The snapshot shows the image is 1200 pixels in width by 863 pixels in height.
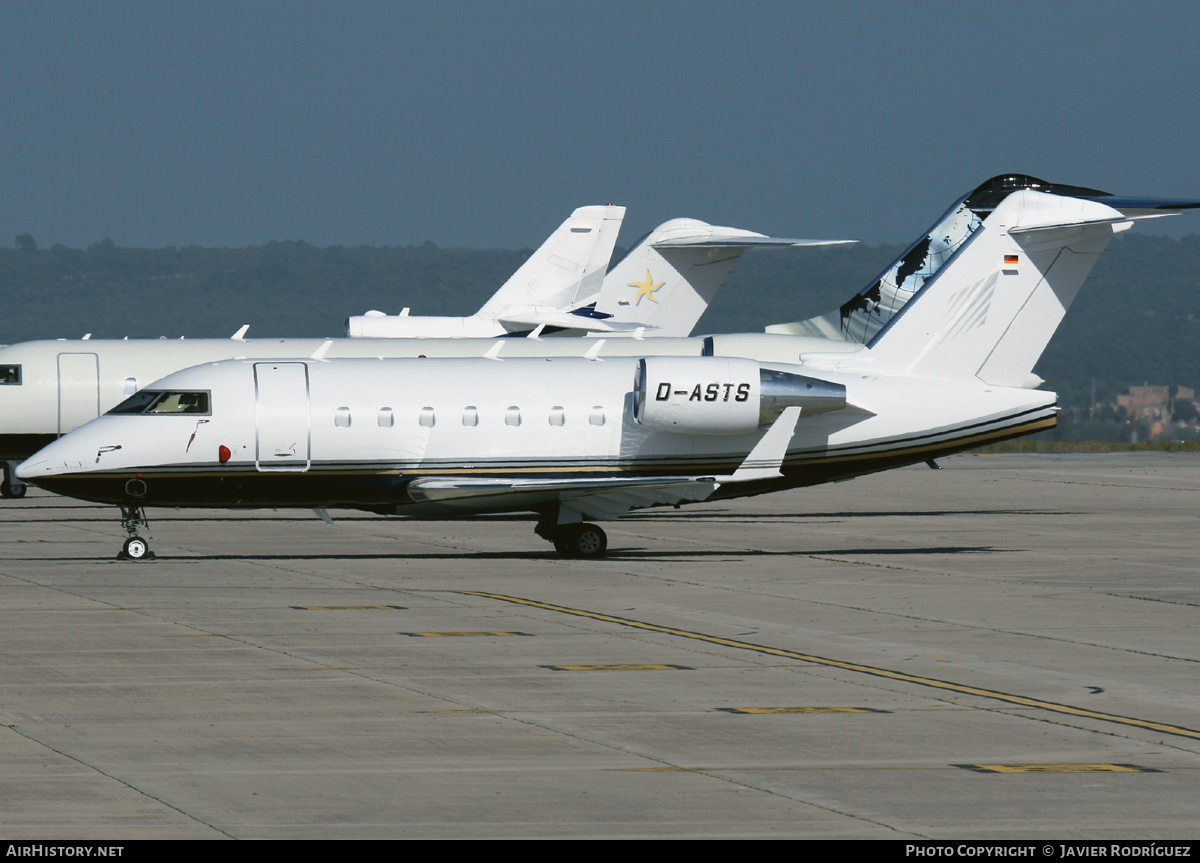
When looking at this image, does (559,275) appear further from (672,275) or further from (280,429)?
(280,429)

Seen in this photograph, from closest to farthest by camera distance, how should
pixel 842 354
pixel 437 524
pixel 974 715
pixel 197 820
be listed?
pixel 197 820 → pixel 974 715 → pixel 842 354 → pixel 437 524

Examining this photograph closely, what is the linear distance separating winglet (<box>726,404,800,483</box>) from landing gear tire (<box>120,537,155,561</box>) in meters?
9.15

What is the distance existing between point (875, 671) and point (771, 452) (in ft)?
33.8

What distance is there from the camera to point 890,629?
20.0 m

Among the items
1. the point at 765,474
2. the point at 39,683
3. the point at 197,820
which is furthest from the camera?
the point at 765,474

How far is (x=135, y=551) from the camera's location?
2759 cm

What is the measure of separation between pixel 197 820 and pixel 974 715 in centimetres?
667

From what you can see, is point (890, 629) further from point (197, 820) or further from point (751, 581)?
point (197, 820)

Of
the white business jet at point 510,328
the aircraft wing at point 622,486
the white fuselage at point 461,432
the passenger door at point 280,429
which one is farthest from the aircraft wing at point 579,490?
the white business jet at point 510,328

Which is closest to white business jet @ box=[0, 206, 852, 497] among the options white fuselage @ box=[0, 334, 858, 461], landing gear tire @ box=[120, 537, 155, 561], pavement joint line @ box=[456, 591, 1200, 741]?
white fuselage @ box=[0, 334, 858, 461]

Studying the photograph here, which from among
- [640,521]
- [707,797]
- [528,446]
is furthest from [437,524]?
[707,797]

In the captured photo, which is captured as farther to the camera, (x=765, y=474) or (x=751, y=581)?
(x=765, y=474)

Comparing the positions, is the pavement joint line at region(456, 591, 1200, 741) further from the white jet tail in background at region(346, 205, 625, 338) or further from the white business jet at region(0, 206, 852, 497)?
the white jet tail in background at region(346, 205, 625, 338)

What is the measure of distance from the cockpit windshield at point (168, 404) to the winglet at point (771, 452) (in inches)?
323
